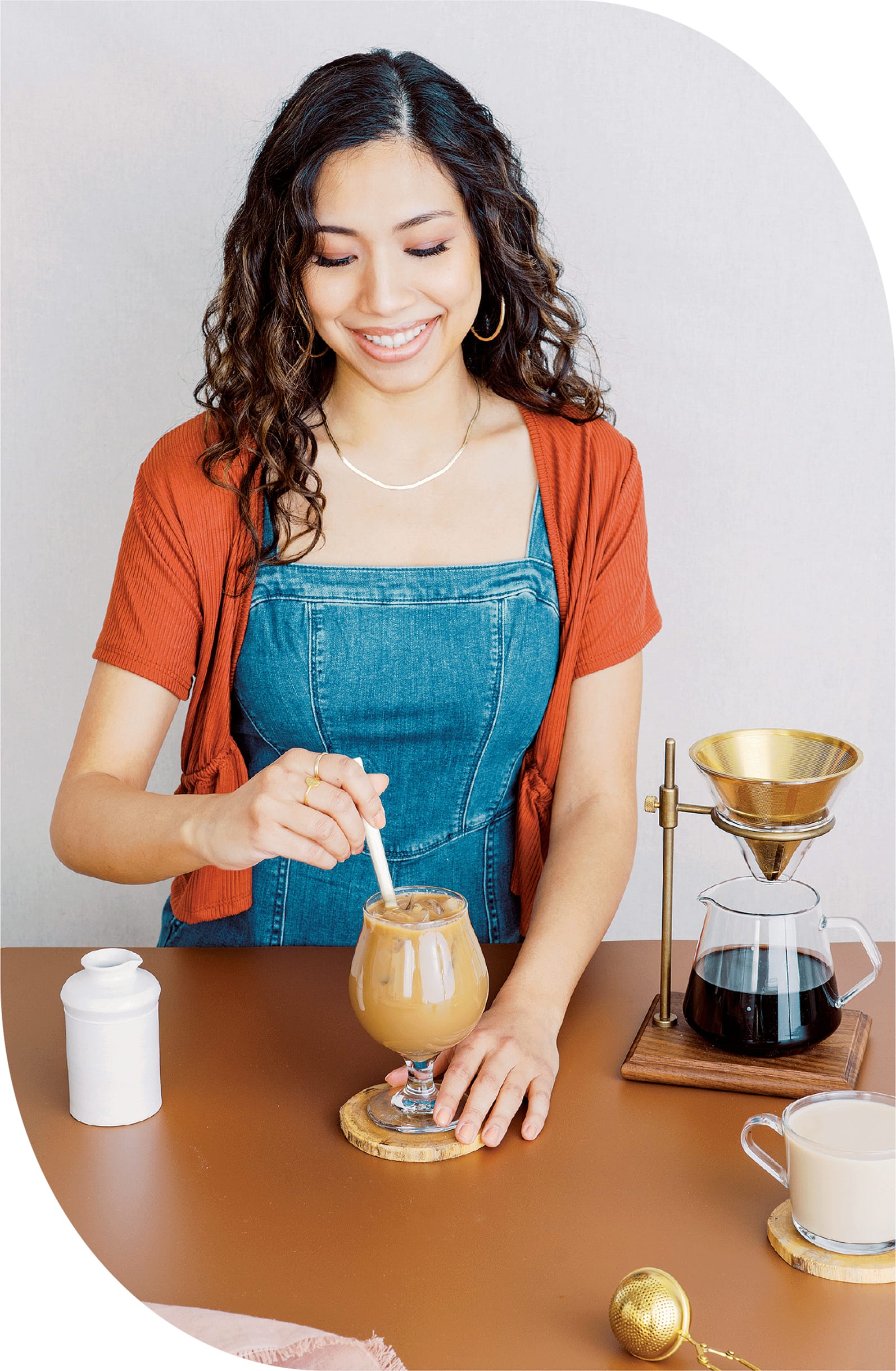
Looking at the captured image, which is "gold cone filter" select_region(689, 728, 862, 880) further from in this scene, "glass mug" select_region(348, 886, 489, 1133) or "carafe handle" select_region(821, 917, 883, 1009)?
"glass mug" select_region(348, 886, 489, 1133)

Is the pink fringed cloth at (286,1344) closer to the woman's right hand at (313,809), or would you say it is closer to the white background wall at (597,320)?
the woman's right hand at (313,809)

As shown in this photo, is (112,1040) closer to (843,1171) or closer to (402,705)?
(843,1171)

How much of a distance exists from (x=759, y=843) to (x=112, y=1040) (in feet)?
2.12

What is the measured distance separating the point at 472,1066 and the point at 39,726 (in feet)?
4.87

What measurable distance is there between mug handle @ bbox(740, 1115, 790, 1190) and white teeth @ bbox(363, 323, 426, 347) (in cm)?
110

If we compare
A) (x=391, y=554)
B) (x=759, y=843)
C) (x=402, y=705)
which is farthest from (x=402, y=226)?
(x=759, y=843)

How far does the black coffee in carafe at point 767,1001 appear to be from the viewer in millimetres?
1264

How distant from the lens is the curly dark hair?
5.47ft

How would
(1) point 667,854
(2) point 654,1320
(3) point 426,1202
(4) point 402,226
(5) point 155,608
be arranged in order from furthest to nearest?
(5) point 155,608 → (4) point 402,226 → (1) point 667,854 → (3) point 426,1202 → (2) point 654,1320

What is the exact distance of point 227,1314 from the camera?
0.94 metres

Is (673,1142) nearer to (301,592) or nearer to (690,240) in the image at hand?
(301,592)

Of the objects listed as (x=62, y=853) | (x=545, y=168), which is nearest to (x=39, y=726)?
(x=62, y=853)

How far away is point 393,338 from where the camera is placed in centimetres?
172

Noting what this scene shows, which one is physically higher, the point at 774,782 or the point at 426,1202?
the point at 774,782
